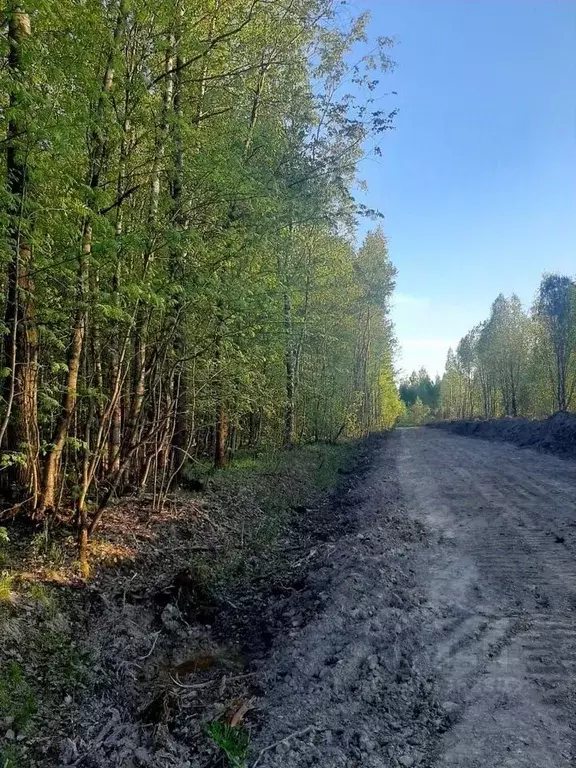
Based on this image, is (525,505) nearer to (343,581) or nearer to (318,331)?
(343,581)

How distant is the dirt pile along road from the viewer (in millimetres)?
2668

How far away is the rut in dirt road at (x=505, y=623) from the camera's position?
2660 millimetres

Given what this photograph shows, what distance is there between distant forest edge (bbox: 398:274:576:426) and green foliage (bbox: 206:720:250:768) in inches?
1186

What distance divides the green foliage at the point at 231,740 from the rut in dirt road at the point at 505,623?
1.06 metres

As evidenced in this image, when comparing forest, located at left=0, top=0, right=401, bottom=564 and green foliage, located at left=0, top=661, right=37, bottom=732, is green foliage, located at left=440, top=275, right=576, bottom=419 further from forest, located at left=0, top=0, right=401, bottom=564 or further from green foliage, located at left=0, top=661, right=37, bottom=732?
green foliage, located at left=0, top=661, right=37, bottom=732

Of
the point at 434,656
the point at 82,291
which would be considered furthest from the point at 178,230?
the point at 434,656

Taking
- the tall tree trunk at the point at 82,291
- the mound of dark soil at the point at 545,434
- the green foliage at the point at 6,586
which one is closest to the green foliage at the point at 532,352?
the mound of dark soil at the point at 545,434

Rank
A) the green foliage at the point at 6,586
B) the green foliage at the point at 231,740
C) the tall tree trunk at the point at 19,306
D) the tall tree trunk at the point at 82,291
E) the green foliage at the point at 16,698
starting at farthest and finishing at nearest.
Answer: the tall tree trunk at the point at 82,291 → the green foliage at the point at 6,586 → the tall tree trunk at the point at 19,306 → the green foliage at the point at 16,698 → the green foliage at the point at 231,740

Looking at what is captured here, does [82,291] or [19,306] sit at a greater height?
[82,291]

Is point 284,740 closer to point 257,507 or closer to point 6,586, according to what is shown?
point 6,586

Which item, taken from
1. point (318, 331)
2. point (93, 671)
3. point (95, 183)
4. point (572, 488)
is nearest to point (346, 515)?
point (572, 488)

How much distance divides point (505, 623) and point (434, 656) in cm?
89

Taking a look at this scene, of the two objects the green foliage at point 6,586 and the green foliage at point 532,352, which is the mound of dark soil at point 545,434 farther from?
the green foliage at point 6,586

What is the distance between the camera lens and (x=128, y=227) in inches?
242
